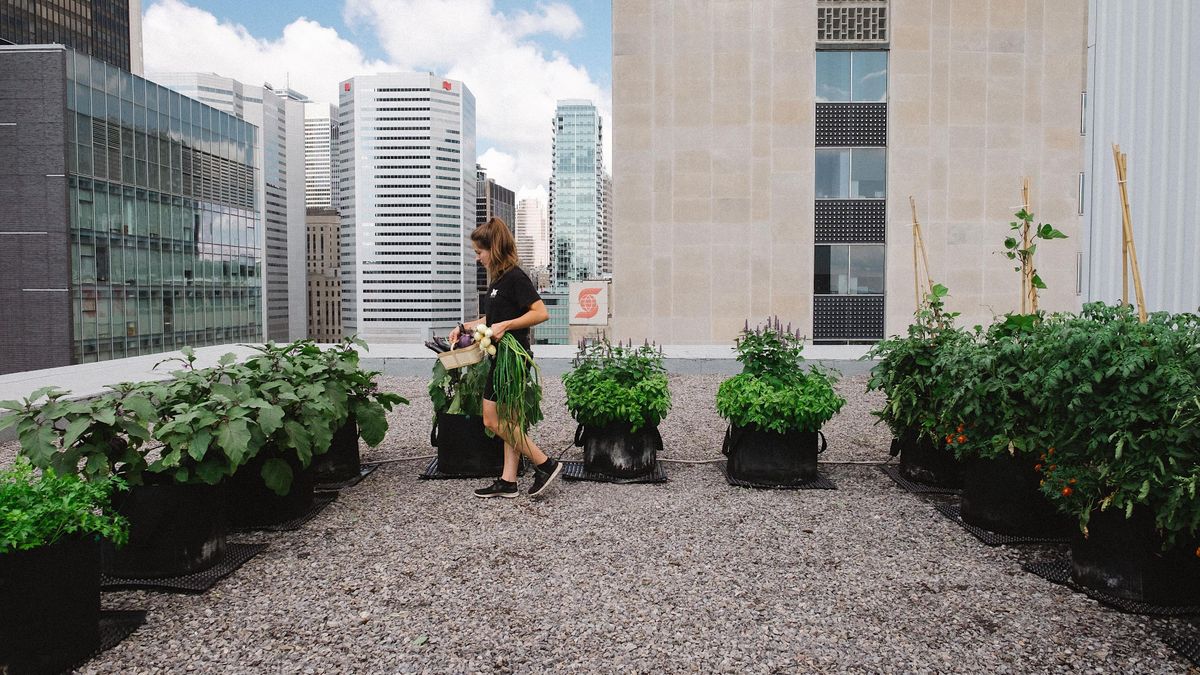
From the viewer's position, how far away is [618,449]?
563 centimetres

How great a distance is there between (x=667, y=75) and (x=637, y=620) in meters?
20.1

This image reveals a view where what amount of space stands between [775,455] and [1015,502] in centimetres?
164

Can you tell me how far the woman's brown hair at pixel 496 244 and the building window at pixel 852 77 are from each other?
18.9 metres

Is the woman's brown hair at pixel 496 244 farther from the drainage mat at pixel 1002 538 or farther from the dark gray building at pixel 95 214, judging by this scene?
the dark gray building at pixel 95 214

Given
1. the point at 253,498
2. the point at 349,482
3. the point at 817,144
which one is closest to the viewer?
the point at 253,498

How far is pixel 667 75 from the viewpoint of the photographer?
21297 mm

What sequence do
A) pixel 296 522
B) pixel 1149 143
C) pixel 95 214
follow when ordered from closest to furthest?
pixel 296 522 < pixel 1149 143 < pixel 95 214

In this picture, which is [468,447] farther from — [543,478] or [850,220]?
[850,220]

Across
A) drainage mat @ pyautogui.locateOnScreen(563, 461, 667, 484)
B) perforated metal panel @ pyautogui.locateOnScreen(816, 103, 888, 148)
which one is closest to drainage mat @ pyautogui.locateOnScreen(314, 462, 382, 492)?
drainage mat @ pyautogui.locateOnScreen(563, 461, 667, 484)

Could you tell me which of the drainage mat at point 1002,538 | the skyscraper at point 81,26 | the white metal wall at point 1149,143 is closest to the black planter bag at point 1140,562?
the drainage mat at point 1002,538

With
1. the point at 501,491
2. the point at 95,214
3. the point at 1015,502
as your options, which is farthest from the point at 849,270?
the point at 95,214

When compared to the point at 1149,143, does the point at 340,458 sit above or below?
below

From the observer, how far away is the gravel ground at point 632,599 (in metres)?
2.90

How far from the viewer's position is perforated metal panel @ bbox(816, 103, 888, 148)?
21.7 meters
